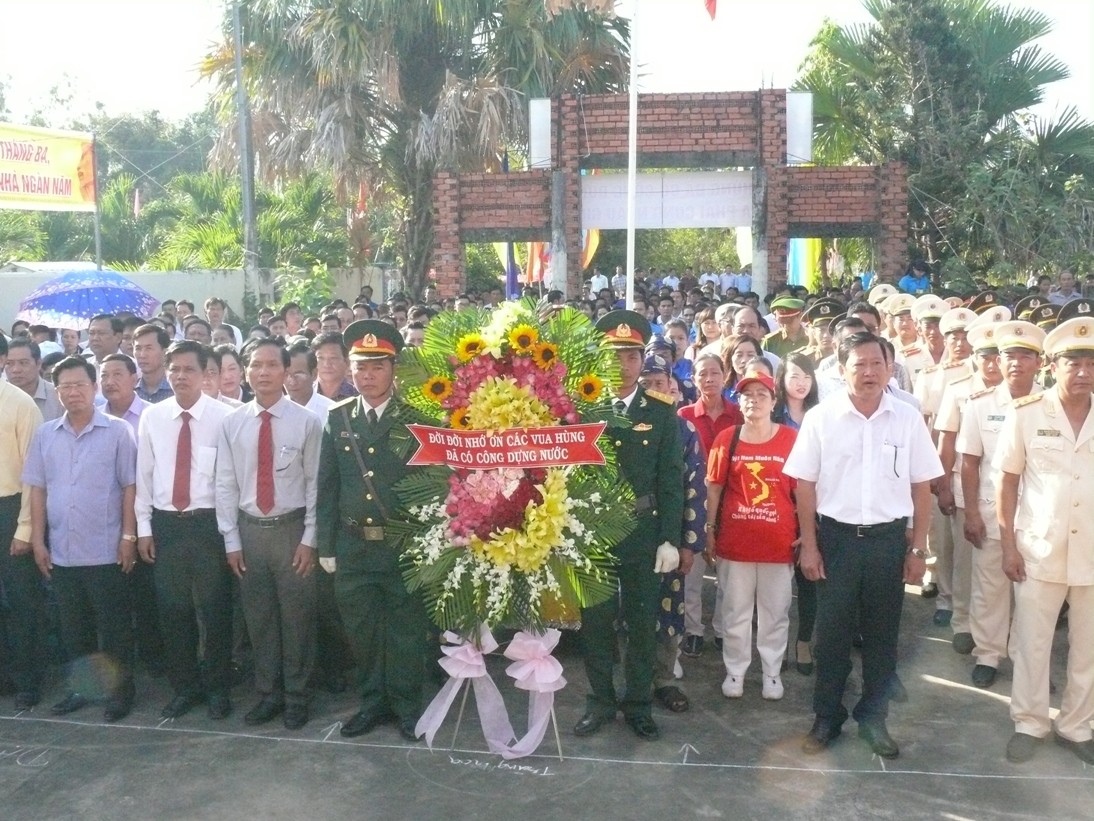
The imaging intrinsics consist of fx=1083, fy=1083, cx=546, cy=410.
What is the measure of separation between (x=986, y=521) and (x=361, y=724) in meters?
3.31

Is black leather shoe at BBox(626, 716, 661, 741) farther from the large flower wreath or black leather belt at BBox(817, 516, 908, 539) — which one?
black leather belt at BBox(817, 516, 908, 539)

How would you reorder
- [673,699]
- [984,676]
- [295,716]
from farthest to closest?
[984,676] < [673,699] < [295,716]

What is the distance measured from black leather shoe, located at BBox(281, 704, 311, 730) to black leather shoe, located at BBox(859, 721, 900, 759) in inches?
101

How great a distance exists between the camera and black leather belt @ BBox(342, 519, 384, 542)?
4.87m

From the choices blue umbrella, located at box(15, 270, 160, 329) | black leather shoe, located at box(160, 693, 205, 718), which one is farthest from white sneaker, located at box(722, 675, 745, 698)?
blue umbrella, located at box(15, 270, 160, 329)

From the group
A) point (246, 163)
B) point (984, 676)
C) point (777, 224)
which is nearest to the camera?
point (984, 676)

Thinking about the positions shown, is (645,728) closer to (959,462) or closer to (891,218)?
(959,462)

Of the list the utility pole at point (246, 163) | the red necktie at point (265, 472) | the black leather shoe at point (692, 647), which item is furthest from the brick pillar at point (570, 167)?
the red necktie at point (265, 472)

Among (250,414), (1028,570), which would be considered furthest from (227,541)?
(1028,570)

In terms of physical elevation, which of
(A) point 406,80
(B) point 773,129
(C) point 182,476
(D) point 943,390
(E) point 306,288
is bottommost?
(C) point 182,476

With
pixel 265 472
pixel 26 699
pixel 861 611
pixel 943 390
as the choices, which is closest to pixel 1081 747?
pixel 861 611

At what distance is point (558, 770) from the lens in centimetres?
461

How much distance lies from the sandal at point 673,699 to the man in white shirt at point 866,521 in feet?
2.19

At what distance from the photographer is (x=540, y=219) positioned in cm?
1448
